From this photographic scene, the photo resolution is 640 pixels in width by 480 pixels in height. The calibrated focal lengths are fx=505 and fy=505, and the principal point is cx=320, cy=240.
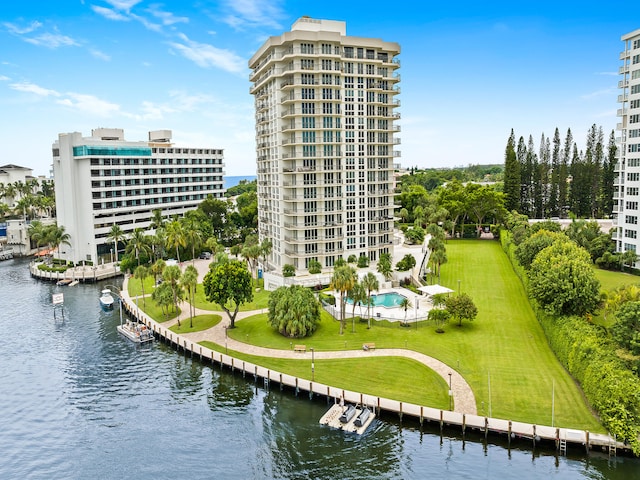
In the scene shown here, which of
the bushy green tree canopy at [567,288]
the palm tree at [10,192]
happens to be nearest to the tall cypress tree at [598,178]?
the bushy green tree canopy at [567,288]

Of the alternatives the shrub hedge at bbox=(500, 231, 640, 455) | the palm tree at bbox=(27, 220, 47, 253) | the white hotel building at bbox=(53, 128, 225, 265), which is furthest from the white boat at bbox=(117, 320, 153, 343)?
the palm tree at bbox=(27, 220, 47, 253)

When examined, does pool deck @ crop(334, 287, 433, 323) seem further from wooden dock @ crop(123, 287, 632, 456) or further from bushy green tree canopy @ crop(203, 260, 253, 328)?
wooden dock @ crop(123, 287, 632, 456)

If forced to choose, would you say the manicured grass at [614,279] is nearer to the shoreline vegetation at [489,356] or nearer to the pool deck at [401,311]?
the shoreline vegetation at [489,356]

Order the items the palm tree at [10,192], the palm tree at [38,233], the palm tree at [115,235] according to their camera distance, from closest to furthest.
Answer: the palm tree at [115,235] < the palm tree at [38,233] < the palm tree at [10,192]

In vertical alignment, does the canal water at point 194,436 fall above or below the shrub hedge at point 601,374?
below

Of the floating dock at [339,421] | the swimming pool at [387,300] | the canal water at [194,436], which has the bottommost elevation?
the canal water at [194,436]

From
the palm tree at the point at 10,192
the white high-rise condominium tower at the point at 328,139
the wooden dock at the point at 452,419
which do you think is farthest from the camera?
the palm tree at the point at 10,192

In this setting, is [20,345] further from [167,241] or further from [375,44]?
[375,44]

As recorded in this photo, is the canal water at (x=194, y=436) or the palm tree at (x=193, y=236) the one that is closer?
the canal water at (x=194, y=436)
